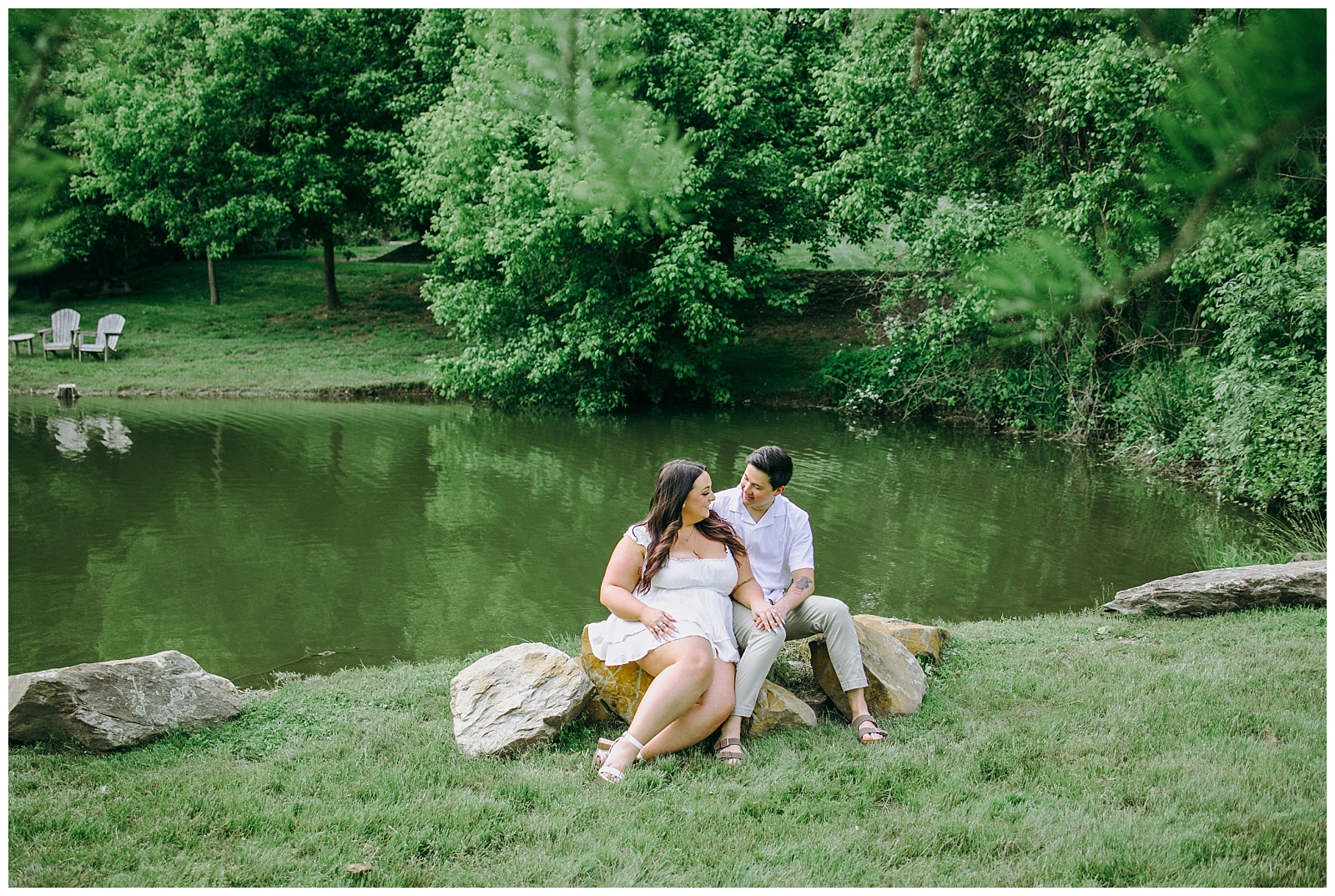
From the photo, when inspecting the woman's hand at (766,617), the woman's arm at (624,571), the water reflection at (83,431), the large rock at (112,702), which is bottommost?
the water reflection at (83,431)

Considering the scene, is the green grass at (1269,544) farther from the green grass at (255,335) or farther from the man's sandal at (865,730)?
the green grass at (255,335)

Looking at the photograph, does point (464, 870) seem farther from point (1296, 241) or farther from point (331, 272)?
point (331, 272)

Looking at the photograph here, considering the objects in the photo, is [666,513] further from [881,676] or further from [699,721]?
[881,676]

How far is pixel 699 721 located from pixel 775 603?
0.97 meters

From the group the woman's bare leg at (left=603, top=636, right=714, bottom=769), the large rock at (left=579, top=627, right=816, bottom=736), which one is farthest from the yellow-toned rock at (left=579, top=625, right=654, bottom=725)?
the woman's bare leg at (left=603, top=636, right=714, bottom=769)

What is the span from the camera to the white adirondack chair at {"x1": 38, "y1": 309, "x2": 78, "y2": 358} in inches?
901

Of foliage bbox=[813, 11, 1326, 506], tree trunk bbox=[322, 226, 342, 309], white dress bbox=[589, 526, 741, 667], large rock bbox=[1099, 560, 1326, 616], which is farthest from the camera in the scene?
tree trunk bbox=[322, 226, 342, 309]

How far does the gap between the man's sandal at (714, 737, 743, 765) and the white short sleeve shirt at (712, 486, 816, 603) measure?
979mm

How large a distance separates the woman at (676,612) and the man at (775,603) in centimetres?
10

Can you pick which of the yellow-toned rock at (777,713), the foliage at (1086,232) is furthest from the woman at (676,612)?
the foliage at (1086,232)

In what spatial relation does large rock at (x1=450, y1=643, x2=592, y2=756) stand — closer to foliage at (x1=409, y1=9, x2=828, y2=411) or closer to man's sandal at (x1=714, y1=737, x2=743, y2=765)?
man's sandal at (x1=714, y1=737, x2=743, y2=765)

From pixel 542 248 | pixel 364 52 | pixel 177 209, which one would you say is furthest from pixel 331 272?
pixel 542 248

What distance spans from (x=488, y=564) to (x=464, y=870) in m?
6.03

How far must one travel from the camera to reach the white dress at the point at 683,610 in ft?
15.4
